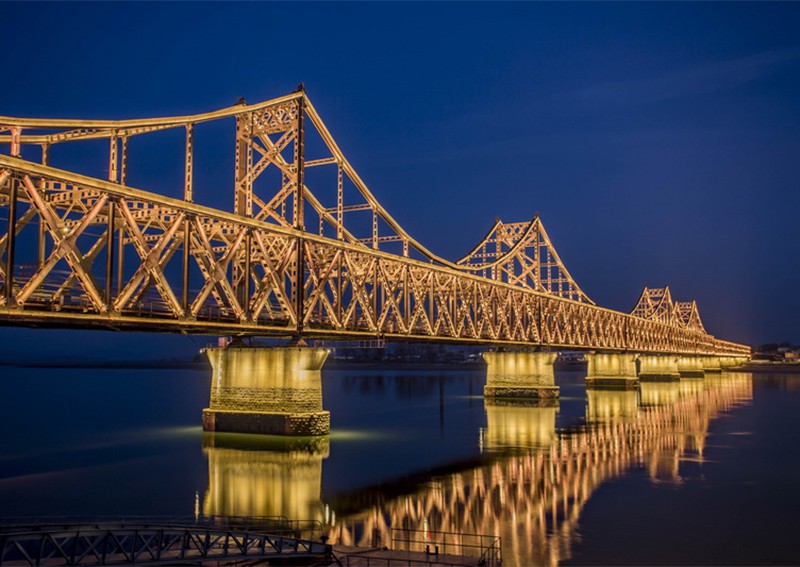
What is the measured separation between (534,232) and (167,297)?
236 ft

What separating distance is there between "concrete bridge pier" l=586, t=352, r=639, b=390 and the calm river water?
167ft

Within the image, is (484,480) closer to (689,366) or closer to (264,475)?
(264,475)

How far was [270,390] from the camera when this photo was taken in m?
40.1

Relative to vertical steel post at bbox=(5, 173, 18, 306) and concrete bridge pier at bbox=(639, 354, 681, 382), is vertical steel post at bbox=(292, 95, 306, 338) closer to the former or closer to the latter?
vertical steel post at bbox=(5, 173, 18, 306)

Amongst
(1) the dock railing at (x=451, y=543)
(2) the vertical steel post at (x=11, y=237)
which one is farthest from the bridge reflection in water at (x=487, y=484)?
(2) the vertical steel post at (x=11, y=237)

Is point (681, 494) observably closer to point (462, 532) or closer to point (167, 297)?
point (462, 532)

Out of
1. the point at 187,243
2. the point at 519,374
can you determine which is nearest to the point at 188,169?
the point at 187,243

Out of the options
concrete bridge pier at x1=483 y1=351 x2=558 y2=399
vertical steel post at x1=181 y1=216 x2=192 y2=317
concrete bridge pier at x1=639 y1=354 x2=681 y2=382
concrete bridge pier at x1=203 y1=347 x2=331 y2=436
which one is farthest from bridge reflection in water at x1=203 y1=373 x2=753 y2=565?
concrete bridge pier at x1=639 y1=354 x2=681 y2=382

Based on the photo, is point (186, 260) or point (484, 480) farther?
point (186, 260)

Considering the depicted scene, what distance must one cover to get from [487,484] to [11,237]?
20.4 metres

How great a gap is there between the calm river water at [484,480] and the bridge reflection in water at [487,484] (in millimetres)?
88

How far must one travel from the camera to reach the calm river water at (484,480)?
21500 mm

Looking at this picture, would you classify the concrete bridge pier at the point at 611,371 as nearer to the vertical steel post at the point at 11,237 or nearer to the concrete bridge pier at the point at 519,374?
the concrete bridge pier at the point at 519,374

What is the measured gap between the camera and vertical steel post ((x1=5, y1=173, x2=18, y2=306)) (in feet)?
83.0
